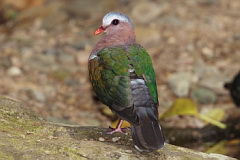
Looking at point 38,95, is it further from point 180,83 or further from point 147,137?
point 147,137

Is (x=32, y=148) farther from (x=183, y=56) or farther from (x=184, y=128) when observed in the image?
(x=183, y=56)

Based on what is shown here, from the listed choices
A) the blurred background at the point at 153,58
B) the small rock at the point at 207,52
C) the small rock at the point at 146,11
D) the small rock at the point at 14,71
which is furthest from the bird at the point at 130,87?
the small rock at the point at 146,11

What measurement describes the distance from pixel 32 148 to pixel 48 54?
5.49 meters

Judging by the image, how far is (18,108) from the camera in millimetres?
5098

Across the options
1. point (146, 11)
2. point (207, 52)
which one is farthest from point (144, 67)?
point (146, 11)

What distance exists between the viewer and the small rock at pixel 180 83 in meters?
8.55

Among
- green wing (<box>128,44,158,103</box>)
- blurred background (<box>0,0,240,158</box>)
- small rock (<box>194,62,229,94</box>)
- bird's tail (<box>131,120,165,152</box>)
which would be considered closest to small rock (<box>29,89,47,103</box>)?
blurred background (<box>0,0,240,158</box>)

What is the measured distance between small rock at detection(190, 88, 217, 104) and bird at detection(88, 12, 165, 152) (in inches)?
144

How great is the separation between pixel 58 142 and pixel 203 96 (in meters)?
4.47

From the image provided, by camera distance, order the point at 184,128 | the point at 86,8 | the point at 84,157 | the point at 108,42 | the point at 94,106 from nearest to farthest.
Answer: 1. the point at 84,157
2. the point at 108,42
3. the point at 184,128
4. the point at 94,106
5. the point at 86,8

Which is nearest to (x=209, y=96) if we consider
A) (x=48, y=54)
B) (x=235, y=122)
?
(x=235, y=122)

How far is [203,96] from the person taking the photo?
839cm

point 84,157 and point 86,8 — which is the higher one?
point 86,8

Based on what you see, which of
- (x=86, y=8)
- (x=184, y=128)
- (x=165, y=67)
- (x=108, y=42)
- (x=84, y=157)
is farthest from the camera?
(x=86, y=8)
